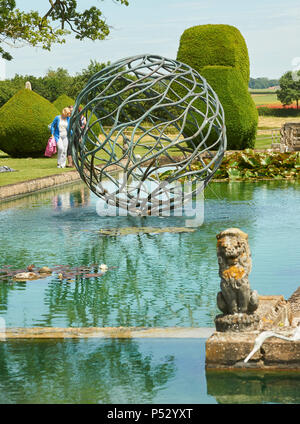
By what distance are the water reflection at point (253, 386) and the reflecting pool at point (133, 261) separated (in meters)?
1.01

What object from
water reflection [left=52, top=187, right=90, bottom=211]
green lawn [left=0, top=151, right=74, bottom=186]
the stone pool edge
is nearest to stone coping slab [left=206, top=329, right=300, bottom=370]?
water reflection [left=52, top=187, right=90, bottom=211]

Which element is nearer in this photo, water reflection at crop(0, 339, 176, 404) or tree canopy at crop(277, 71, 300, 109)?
water reflection at crop(0, 339, 176, 404)

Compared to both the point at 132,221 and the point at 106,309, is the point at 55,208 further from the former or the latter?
the point at 106,309

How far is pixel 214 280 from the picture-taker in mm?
7160

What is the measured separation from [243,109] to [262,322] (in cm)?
2141

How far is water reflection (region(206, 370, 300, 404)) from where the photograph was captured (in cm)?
422

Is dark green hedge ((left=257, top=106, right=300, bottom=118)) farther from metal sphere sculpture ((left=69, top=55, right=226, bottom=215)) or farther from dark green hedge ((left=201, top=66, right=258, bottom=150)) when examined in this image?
metal sphere sculpture ((left=69, top=55, right=226, bottom=215))

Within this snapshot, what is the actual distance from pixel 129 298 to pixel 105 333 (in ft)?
4.05

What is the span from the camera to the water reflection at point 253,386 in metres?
4.22

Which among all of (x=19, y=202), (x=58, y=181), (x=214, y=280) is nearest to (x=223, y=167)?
(x=58, y=181)

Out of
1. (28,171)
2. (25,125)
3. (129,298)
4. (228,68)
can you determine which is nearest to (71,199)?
(28,171)

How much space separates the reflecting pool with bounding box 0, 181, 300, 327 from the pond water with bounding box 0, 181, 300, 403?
0.04 ft

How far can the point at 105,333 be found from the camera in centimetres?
530

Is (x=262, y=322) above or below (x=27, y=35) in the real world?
below
